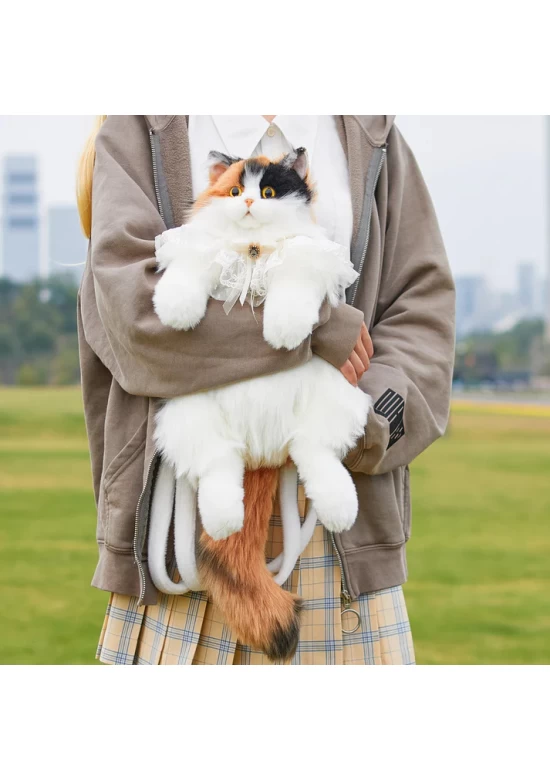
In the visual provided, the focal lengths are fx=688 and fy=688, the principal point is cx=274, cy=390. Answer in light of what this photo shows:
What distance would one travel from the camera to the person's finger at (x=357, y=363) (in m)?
1.14

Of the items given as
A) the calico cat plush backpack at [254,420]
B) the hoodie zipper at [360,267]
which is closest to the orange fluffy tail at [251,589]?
the calico cat plush backpack at [254,420]

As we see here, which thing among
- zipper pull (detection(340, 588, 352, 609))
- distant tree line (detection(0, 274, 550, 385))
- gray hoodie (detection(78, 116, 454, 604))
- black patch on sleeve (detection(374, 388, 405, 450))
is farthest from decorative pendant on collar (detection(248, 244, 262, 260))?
distant tree line (detection(0, 274, 550, 385))

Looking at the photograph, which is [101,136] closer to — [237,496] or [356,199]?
[356,199]

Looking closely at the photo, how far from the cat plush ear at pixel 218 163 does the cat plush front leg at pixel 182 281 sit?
5.1 inches

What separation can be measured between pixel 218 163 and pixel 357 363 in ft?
1.33

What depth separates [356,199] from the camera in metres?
1.21

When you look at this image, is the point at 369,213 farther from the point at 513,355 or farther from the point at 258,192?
the point at 513,355

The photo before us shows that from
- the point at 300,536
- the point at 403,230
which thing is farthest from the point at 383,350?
the point at 300,536

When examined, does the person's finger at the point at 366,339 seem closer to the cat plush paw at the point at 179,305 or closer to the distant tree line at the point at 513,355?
the cat plush paw at the point at 179,305

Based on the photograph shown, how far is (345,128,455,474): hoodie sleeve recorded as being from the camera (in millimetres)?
1162

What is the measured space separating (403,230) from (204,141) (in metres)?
0.40

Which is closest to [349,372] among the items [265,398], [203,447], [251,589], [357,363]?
[357,363]

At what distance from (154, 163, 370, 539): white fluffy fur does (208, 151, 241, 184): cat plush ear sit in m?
0.06

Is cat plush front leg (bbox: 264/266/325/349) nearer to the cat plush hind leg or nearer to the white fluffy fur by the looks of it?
the white fluffy fur
